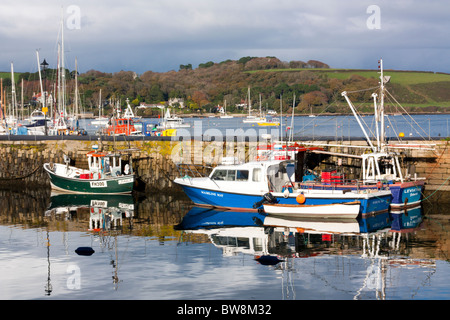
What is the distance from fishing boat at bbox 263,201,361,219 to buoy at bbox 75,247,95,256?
914cm

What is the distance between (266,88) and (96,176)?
119570 mm

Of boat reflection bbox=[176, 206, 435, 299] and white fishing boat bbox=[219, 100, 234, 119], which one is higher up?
white fishing boat bbox=[219, 100, 234, 119]

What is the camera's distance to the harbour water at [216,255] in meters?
16.5

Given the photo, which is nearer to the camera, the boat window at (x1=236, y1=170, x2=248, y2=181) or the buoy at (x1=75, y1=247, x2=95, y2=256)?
the buoy at (x1=75, y1=247, x2=95, y2=256)

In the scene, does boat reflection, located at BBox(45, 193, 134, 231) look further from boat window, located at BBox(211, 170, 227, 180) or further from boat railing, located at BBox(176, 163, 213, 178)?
boat window, located at BBox(211, 170, 227, 180)

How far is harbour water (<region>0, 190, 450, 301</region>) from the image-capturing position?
1650 cm

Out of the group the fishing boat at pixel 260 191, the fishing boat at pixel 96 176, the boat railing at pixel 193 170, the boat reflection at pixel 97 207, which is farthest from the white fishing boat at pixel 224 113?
the fishing boat at pixel 260 191

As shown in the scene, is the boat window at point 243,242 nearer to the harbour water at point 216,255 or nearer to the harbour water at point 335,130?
the harbour water at point 216,255

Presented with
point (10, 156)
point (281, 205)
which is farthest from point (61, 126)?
point (281, 205)

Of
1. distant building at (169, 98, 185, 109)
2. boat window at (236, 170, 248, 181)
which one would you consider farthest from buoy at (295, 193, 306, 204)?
distant building at (169, 98, 185, 109)

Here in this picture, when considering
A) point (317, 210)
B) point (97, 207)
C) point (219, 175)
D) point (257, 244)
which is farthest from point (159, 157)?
point (257, 244)

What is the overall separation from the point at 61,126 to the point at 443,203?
32309mm

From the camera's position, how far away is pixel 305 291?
1636cm
